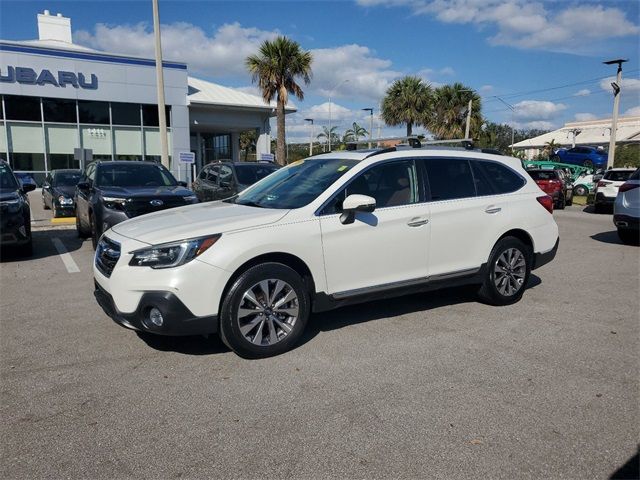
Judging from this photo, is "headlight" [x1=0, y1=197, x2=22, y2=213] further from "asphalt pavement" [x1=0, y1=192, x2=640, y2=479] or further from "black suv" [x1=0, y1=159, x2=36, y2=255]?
"asphalt pavement" [x1=0, y1=192, x2=640, y2=479]

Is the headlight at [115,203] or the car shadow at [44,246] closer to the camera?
the headlight at [115,203]

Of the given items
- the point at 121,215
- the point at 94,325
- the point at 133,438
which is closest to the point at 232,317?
the point at 133,438

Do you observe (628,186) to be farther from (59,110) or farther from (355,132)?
(355,132)

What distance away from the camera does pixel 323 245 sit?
174 inches

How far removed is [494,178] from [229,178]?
740 cm

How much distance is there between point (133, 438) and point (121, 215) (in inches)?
222

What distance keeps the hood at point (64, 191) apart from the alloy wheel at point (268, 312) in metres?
11.8

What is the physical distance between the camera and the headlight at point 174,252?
3936mm

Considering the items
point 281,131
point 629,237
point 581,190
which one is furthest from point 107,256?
point 581,190

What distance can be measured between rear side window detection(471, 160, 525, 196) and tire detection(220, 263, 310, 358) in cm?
249

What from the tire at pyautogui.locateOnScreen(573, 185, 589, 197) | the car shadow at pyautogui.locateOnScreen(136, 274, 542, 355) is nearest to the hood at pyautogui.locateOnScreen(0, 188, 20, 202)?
the car shadow at pyautogui.locateOnScreen(136, 274, 542, 355)

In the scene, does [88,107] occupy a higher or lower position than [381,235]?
higher

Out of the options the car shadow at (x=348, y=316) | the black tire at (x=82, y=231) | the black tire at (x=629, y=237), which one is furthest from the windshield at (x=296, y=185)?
the black tire at (x=629, y=237)

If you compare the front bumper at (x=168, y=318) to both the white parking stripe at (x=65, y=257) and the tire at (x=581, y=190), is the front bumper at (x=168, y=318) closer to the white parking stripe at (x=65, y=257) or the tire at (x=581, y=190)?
the white parking stripe at (x=65, y=257)
